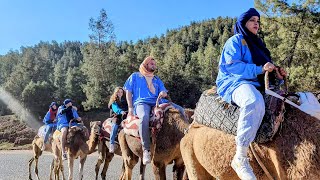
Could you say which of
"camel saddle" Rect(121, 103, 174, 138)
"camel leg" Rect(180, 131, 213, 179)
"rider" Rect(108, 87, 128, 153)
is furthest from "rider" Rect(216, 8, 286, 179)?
"rider" Rect(108, 87, 128, 153)

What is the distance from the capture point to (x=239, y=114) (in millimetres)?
3729

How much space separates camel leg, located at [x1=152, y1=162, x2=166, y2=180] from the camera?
656 centimetres

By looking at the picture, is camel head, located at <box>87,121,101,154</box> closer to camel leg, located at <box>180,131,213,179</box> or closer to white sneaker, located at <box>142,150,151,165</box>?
white sneaker, located at <box>142,150,151,165</box>

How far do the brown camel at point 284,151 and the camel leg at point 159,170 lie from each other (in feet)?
8.04

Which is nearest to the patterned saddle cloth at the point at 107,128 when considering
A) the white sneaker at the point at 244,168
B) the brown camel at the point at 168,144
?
the brown camel at the point at 168,144

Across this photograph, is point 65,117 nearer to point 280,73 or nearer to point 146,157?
point 146,157

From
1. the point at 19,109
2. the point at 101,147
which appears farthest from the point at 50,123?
the point at 19,109

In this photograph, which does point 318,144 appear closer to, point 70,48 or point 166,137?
point 166,137

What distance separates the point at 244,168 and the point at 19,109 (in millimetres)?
56489

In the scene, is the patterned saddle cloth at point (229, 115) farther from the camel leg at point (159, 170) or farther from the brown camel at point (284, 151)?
the camel leg at point (159, 170)

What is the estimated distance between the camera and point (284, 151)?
3316 millimetres

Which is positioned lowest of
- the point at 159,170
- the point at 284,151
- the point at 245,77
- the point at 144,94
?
the point at 159,170

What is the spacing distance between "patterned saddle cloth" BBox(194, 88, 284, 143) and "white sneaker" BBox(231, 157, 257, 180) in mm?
235

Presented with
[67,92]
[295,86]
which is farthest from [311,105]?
[67,92]
